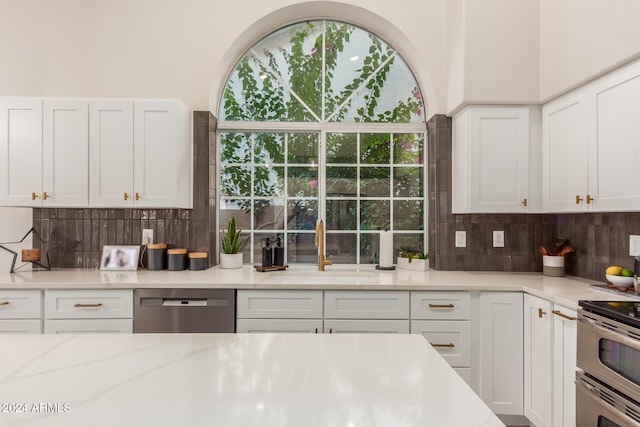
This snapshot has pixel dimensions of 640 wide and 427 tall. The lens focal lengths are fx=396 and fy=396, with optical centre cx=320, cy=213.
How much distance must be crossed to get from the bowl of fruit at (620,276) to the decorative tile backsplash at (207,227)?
798 mm

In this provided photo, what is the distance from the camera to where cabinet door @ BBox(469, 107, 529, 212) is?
275 centimetres

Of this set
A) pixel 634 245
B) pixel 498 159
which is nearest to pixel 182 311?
pixel 498 159

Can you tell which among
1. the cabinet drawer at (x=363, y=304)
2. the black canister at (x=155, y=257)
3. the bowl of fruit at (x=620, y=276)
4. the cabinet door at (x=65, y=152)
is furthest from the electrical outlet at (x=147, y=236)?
the bowl of fruit at (x=620, y=276)

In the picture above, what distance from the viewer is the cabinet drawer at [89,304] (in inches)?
96.8

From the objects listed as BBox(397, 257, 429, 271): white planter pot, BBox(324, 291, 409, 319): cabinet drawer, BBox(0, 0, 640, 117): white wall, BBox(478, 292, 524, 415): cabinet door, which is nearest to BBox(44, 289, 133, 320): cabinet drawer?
BBox(324, 291, 409, 319): cabinet drawer

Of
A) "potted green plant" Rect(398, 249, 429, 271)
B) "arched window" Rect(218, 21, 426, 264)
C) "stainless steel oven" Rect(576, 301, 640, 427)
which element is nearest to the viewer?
"stainless steel oven" Rect(576, 301, 640, 427)

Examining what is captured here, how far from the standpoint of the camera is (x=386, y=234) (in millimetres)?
3121

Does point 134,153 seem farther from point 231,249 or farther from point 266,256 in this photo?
point 266,256

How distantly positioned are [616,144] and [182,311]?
2.63 meters

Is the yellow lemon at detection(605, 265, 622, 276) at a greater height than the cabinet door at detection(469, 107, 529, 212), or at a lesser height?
lesser

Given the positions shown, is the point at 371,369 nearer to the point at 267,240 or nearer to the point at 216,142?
the point at 267,240

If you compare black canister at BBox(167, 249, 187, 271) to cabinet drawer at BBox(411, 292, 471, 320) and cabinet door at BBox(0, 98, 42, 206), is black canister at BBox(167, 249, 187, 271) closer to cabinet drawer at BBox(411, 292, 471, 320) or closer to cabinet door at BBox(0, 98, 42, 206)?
cabinet door at BBox(0, 98, 42, 206)

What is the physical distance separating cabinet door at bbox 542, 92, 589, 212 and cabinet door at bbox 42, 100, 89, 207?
3.19m

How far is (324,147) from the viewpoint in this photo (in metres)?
3.34
